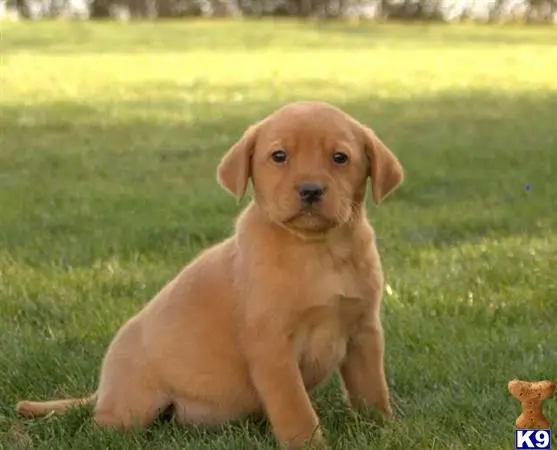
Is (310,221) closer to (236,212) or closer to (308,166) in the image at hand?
(308,166)

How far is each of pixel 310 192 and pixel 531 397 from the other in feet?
3.43

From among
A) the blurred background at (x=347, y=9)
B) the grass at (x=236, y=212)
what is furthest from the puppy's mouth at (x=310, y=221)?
the blurred background at (x=347, y=9)

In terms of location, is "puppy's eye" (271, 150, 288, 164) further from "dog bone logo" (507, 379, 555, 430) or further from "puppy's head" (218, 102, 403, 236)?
"dog bone logo" (507, 379, 555, 430)

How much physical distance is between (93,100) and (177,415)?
32.3 feet

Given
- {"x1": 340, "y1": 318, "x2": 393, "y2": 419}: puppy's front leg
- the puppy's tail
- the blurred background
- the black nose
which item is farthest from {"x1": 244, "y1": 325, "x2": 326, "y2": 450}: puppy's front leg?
the blurred background

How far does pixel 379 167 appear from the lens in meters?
3.52

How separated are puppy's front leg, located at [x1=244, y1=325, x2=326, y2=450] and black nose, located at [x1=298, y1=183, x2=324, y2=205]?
41 cm

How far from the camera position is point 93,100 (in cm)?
1315

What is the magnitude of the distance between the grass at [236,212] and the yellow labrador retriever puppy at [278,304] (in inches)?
4.8

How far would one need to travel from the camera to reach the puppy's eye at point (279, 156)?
11.1ft

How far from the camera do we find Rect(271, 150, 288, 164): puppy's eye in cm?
338

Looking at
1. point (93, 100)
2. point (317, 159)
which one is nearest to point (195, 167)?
point (93, 100)

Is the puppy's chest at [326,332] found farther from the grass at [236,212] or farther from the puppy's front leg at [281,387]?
the grass at [236,212]

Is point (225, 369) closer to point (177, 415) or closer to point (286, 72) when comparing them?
point (177, 415)
